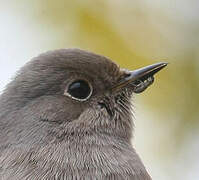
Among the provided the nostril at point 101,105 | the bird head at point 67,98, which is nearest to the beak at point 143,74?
the bird head at point 67,98

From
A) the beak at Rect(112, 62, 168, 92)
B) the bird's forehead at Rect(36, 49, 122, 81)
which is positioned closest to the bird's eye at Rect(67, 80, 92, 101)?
the bird's forehead at Rect(36, 49, 122, 81)

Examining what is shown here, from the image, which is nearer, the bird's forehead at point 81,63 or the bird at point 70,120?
the bird at point 70,120

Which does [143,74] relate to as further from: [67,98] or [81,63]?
[67,98]

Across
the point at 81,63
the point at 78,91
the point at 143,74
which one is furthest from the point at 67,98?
the point at 143,74

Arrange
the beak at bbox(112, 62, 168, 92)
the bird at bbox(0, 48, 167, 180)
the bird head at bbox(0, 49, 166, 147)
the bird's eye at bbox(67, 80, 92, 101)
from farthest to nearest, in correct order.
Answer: the beak at bbox(112, 62, 168, 92) → the bird's eye at bbox(67, 80, 92, 101) → the bird head at bbox(0, 49, 166, 147) → the bird at bbox(0, 48, 167, 180)

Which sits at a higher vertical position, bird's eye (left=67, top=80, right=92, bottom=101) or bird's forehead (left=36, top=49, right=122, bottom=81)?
bird's forehead (left=36, top=49, right=122, bottom=81)

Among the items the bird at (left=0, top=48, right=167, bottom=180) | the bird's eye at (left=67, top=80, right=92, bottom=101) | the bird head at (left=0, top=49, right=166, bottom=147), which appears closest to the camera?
the bird at (left=0, top=48, right=167, bottom=180)

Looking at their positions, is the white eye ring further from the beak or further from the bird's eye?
the beak

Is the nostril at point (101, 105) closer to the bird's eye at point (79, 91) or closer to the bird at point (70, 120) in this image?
the bird at point (70, 120)

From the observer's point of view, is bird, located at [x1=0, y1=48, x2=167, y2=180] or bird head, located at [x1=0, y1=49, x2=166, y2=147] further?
bird head, located at [x1=0, y1=49, x2=166, y2=147]

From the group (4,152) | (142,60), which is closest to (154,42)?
(142,60)
